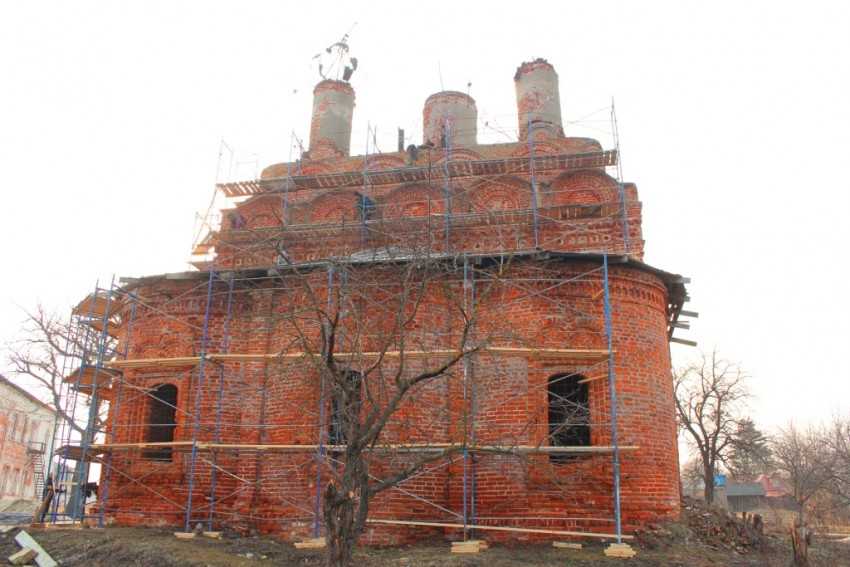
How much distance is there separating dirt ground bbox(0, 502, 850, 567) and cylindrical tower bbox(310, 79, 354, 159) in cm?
1396

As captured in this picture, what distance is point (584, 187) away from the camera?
57.8ft

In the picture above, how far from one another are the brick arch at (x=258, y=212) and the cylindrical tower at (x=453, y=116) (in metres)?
5.89

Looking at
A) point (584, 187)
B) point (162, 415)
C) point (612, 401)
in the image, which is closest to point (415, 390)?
point (612, 401)

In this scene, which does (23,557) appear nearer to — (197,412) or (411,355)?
(197,412)

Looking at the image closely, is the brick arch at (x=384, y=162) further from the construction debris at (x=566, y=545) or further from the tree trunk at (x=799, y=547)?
the tree trunk at (x=799, y=547)

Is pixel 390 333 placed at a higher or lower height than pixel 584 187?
lower

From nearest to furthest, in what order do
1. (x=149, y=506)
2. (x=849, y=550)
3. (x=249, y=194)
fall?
1. (x=149, y=506)
2. (x=849, y=550)
3. (x=249, y=194)

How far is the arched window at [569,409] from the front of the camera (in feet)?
38.4

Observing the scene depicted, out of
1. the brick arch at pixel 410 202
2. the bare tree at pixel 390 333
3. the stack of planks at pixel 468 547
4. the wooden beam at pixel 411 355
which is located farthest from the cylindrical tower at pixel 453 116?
the stack of planks at pixel 468 547

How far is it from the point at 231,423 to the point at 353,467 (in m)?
6.43

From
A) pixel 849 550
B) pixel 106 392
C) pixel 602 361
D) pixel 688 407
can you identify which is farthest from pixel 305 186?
pixel 688 407

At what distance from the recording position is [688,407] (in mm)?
27875

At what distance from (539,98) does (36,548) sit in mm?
18096

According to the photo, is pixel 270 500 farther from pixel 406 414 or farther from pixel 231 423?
pixel 406 414
